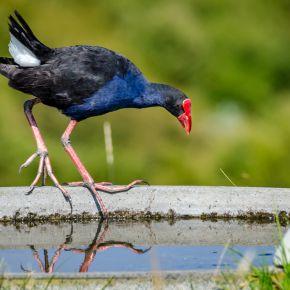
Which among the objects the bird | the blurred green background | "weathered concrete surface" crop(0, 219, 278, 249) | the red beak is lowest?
the blurred green background

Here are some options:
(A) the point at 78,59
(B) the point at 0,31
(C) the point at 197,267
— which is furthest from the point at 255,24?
(C) the point at 197,267

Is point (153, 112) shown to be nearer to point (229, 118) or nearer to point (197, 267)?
point (229, 118)

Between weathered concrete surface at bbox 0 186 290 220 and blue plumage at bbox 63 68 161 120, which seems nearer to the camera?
weathered concrete surface at bbox 0 186 290 220

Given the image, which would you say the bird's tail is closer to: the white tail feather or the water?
the white tail feather

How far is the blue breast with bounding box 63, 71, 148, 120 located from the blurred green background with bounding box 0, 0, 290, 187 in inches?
69.2

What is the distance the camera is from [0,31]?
786cm

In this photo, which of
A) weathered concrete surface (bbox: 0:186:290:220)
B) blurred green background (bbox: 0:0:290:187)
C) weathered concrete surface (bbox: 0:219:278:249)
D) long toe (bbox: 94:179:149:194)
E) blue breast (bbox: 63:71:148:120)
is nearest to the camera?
weathered concrete surface (bbox: 0:219:278:249)

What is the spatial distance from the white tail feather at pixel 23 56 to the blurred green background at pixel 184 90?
78.2 inches

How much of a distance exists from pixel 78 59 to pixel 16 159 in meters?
2.41

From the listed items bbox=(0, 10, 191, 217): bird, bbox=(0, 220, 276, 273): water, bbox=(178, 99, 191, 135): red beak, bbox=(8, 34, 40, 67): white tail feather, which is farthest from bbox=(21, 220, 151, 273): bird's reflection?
bbox=(178, 99, 191, 135): red beak

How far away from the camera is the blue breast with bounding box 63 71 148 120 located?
179 inches

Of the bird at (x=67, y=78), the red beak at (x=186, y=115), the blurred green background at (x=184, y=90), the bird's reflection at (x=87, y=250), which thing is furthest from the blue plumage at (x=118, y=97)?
the blurred green background at (x=184, y=90)

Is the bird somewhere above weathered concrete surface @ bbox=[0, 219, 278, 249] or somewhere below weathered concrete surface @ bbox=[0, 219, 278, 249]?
above

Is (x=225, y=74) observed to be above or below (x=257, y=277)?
below
